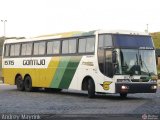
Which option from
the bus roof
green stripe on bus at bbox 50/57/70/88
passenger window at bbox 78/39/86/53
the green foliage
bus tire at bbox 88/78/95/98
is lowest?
bus tire at bbox 88/78/95/98

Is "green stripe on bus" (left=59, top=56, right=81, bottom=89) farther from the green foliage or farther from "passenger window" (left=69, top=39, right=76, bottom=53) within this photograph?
the green foliage

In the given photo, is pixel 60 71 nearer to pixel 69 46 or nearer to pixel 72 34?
pixel 69 46

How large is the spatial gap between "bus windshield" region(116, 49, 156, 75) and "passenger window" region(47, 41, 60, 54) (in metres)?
5.19

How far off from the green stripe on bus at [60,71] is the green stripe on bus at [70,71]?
0.76 feet

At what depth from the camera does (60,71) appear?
27297 millimetres

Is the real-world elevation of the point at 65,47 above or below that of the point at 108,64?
above

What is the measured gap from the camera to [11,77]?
107ft

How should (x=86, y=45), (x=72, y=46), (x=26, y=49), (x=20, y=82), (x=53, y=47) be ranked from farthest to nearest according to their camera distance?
(x=20, y=82) → (x=26, y=49) → (x=53, y=47) → (x=72, y=46) → (x=86, y=45)

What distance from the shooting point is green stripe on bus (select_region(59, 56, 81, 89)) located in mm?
25888

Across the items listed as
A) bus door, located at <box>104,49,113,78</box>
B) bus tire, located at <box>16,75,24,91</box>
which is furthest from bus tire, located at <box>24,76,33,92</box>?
bus door, located at <box>104,49,113,78</box>

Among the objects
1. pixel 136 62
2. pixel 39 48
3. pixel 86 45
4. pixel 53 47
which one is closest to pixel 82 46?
pixel 86 45

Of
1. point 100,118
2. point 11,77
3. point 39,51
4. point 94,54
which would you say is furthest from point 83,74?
point 100,118

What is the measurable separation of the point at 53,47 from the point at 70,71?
7.43 feet

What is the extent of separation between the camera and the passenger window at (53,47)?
27.7 metres
